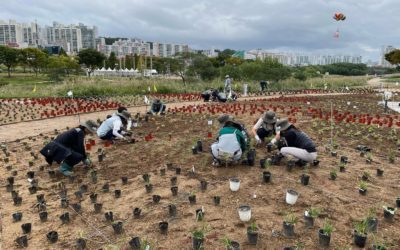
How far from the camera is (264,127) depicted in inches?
325

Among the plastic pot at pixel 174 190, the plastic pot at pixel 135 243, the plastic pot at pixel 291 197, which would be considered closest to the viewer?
the plastic pot at pixel 135 243

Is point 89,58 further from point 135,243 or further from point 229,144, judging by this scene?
point 135,243

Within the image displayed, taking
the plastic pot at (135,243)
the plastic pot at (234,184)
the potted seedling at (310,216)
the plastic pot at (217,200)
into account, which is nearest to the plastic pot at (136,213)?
the plastic pot at (135,243)

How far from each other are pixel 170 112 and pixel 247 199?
9.89 m

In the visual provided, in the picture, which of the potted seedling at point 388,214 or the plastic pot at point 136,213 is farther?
the plastic pot at point 136,213

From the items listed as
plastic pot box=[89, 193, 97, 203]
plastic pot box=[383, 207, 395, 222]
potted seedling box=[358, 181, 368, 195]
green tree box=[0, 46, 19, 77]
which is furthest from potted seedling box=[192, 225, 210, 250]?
green tree box=[0, 46, 19, 77]

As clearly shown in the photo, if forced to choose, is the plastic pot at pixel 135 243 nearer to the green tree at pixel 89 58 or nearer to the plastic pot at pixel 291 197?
the plastic pot at pixel 291 197

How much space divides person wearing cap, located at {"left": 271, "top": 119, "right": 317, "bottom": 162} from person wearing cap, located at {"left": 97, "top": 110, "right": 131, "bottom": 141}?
14.1 feet

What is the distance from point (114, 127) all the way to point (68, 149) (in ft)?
6.37

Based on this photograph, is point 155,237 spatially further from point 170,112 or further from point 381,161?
point 170,112

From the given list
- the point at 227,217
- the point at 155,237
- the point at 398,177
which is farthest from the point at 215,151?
the point at 398,177

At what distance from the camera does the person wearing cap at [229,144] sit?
6541mm

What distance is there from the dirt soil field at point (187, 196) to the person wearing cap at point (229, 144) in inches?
11.4

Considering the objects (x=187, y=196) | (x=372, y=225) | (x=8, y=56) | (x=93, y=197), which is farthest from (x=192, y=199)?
(x=8, y=56)
